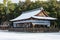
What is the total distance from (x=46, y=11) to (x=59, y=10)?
2795 millimetres

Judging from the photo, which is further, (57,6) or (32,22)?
(57,6)

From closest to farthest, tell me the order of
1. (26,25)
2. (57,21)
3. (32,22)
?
1. (32,22)
2. (26,25)
3. (57,21)

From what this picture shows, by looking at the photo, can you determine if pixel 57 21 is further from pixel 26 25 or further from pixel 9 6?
pixel 9 6

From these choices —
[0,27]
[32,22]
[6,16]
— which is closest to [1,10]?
[6,16]

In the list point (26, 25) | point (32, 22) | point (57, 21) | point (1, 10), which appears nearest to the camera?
point (32, 22)

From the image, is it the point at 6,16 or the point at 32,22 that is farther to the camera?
the point at 6,16

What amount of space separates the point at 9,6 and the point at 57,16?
55.8 feet

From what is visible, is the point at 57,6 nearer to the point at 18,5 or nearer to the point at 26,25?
the point at 26,25

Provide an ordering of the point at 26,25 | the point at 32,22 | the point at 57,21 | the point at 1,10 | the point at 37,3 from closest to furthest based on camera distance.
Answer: the point at 32,22, the point at 26,25, the point at 57,21, the point at 37,3, the point at 1,10

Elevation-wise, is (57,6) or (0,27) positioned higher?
(57,6)

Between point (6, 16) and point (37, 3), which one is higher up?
point (37, 3)

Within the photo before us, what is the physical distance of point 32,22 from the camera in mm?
35156

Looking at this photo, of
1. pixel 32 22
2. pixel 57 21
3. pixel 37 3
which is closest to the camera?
pixel 32 22

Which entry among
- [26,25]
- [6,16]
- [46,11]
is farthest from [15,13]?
[26,25]
